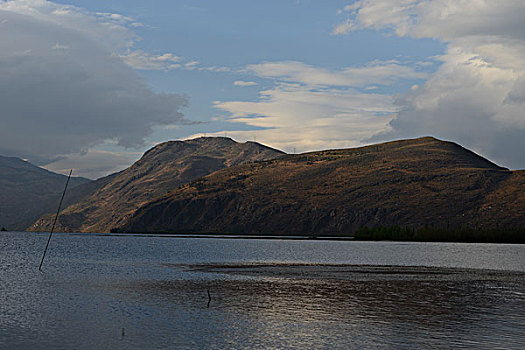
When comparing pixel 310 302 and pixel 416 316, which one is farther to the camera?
pixel 310 302

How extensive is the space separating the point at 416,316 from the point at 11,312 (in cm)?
3400

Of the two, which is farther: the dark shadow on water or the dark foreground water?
the dark shadow on water

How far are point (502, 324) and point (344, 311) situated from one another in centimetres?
1305

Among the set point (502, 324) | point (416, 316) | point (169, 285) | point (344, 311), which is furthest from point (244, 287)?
point (502, 324)

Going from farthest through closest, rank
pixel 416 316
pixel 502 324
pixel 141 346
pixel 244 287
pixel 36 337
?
1. pixel 244 287
2. pixel 416 316
3. pixel 502 324
4. pixel 36 337
5. pixel 141 346

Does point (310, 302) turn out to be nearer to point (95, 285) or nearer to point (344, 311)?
point (344, 311)

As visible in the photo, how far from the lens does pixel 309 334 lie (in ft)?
135

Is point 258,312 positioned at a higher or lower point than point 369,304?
lower

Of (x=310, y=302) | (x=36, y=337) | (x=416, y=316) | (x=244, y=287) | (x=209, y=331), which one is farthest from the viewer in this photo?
(x=244, y=287)

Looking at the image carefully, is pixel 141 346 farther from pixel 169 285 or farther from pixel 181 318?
pixel 169 285

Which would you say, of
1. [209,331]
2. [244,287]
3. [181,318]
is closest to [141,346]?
[209,331]

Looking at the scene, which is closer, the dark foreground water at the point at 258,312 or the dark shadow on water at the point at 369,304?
the dark foreground water at the point at 258,312

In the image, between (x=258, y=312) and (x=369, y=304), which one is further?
(x=369, y=304)

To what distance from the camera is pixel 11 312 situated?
4925 centimetres
